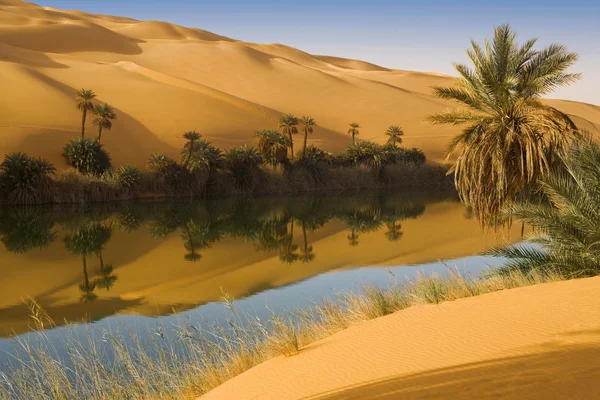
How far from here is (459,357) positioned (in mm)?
6070

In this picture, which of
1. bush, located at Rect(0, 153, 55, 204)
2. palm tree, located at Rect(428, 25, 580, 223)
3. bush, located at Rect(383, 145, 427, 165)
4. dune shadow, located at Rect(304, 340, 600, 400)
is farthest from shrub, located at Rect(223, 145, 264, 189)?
dune shadow, located at Rect(304, 340, 600, 400)

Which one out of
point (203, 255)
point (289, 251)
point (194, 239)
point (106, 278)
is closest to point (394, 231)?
point (289, 251)

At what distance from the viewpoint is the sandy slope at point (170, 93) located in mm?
56375

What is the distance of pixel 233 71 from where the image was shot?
330 ft

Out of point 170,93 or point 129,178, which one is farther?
point 170,93

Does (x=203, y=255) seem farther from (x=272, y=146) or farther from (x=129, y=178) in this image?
(x=272, y=146)

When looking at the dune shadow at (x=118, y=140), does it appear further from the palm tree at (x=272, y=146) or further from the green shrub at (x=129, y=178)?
the palm tree at (x=272, y=146)

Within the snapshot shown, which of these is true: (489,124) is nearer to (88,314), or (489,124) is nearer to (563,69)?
(563,69)

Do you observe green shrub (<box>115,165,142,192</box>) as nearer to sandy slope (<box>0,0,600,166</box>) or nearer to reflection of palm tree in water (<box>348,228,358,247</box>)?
sandy slope (<box>0,0,600,166</box>)

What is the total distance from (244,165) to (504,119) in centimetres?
3048

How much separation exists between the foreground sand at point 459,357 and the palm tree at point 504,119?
8044 millimetres

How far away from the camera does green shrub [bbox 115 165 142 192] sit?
132 ft

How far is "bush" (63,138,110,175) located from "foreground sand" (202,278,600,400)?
35853mm

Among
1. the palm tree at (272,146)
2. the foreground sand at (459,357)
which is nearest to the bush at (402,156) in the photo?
the palm tree at (272,146)
